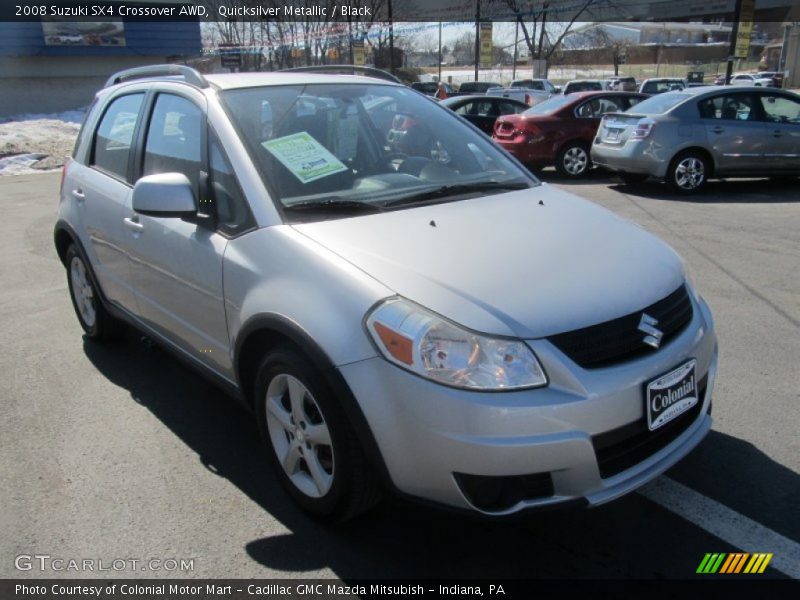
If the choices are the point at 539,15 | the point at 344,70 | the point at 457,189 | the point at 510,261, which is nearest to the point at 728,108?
the point at 344,70

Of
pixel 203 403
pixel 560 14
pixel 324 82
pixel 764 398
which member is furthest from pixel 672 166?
pixel 560 14

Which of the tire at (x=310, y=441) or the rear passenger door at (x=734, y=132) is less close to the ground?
the rear passenger door at (x=734, y=132)

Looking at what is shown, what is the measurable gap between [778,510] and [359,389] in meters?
1.88

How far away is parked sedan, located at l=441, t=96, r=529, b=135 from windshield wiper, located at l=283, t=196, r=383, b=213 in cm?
1204

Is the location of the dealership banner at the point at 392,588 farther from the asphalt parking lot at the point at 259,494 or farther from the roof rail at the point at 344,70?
the roof rail at the point at 344,70

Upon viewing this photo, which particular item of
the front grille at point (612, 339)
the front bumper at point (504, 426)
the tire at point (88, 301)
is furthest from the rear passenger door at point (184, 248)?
the front grille at point (612, 339)

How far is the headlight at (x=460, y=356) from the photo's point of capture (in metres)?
2.21

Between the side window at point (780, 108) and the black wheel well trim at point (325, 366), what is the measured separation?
34.1 ft

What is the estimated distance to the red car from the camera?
482 inches

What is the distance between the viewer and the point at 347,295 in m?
2.40

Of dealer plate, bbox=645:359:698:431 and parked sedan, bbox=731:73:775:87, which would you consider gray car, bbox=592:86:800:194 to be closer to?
dealer plate, bbox=645:359:698:431

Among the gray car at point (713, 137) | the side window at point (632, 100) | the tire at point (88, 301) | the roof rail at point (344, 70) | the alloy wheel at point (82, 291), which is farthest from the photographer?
the side window at point (632, 100)

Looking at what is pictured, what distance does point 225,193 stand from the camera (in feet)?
9.99

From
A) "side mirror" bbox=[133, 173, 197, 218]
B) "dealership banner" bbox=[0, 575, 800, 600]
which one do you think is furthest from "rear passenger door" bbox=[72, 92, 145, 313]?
"dealership banner" bbox=[0, 575, 800, 600]
